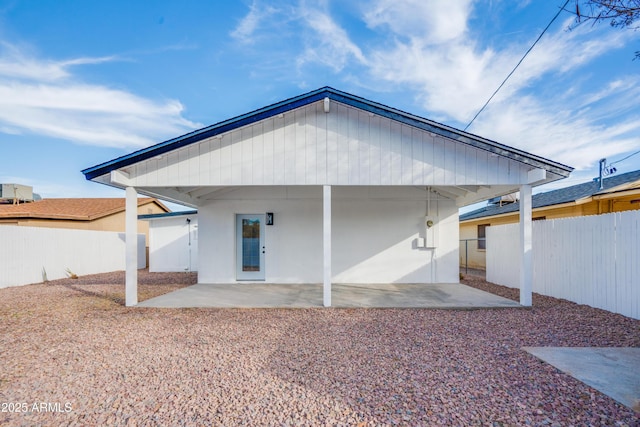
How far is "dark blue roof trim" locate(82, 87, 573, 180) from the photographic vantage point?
6445mm

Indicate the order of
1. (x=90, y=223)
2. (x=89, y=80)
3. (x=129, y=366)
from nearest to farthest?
1. (x=129, y=366)
2. (x=89, y=80)
3. (x=90, y=223)

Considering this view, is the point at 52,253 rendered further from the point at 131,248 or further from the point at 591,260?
the point at 591,260

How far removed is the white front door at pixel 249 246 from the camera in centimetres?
982

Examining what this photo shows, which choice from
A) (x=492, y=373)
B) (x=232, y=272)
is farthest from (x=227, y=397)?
(x=232, y=272)

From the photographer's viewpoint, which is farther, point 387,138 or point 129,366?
point 387,138

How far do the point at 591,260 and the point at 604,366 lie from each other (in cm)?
373

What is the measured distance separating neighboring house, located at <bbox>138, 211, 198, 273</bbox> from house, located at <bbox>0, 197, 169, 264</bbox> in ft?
16.3

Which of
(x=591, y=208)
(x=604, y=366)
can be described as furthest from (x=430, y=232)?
Answer: (x=604, y=366)

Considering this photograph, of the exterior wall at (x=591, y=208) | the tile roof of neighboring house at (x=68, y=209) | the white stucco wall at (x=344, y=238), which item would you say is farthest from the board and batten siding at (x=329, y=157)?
the tile roof of neighboring house at (x=68, y=209)

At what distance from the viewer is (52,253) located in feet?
38.3

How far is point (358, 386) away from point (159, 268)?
13.5 m

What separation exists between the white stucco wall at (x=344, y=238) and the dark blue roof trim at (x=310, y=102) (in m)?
3.32

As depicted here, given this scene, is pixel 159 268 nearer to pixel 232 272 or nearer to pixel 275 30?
pixel 232 272

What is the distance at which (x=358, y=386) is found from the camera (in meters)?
3.11
